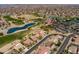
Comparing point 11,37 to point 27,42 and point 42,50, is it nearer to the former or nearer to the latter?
point 27,42

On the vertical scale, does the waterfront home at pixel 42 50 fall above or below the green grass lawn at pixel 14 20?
below

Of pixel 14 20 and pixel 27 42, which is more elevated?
pixel 14 20

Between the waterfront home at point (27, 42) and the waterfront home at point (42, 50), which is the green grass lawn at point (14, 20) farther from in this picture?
the waterfront home at point (42, 50)

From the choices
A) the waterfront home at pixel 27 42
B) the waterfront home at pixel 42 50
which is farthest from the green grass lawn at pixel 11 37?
the waterfront home at pixel 42 50

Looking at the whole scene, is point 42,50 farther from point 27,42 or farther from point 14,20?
point 14,20

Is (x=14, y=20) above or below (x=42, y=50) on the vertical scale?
above

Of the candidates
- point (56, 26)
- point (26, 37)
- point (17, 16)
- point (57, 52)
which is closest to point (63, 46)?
point (57, 52)

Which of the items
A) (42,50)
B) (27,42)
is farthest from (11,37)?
(42,50)

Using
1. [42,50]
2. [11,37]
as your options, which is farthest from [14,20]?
[42,50]

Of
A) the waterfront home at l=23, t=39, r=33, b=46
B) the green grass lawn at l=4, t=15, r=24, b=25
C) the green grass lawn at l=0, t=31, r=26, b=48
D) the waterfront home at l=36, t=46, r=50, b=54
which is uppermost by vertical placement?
the green grass lawn at l=4, t=15, r=24, b=25

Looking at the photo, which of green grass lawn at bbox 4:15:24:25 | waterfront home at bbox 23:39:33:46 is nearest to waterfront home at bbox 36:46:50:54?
waterfront home at bbox 23:39:33:46

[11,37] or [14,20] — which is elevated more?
[14,20]

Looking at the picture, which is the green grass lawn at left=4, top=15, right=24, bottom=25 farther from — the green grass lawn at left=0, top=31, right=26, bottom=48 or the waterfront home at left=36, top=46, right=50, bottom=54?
the waterfront home at left=36, top=46, right=50, bottom=54

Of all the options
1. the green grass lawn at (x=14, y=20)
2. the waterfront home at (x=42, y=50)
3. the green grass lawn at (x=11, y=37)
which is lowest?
the waterfront home at (x=42, y=50)
